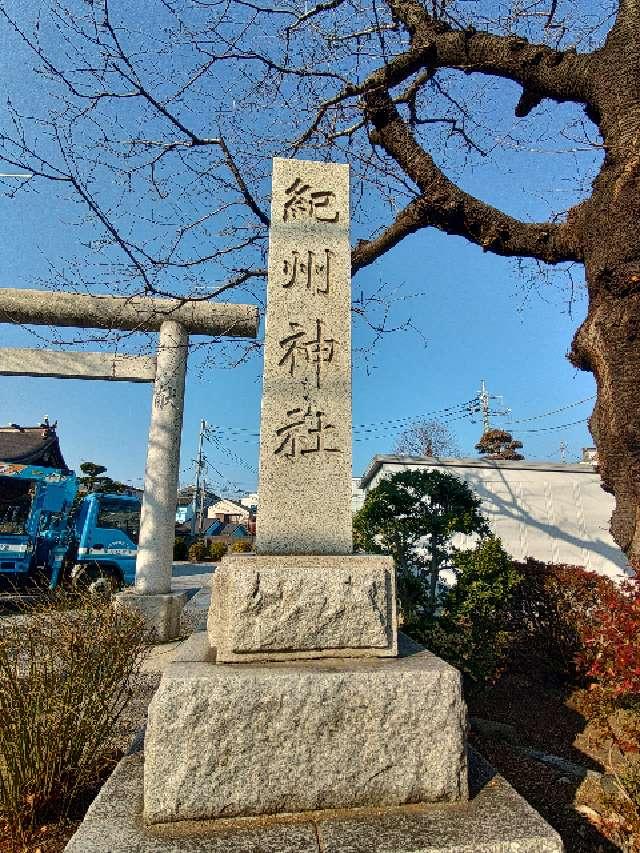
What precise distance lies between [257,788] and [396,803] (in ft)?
1.71

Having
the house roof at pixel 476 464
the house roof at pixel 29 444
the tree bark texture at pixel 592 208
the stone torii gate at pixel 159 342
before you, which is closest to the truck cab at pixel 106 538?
the house roof at pixel 29 444

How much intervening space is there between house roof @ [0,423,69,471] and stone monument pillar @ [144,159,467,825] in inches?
584

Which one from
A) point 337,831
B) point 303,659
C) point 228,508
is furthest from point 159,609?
point 228,508

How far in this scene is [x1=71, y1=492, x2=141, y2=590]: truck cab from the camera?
34.8 feet

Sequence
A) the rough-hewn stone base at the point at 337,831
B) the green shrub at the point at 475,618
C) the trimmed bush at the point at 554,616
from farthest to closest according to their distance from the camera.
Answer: the trimmed bush at the point at 554,616
the green shrub at the point at 475,618
the rough-hewn stone base at the point at 337,831

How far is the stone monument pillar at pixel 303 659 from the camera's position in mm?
1653

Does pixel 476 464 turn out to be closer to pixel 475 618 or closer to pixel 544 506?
pixel 544 506

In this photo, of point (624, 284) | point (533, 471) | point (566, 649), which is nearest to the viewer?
point (624, 284)

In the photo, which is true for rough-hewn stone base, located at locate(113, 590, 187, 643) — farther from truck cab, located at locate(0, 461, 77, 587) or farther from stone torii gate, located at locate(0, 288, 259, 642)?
truck cab, located at locate(0, 461, 77, 587)

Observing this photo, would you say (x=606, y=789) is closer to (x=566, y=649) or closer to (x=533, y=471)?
(x=566, y=649)

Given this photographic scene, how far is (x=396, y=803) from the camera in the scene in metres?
1.73

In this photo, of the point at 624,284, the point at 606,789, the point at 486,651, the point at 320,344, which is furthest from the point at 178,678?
the point at 624,284

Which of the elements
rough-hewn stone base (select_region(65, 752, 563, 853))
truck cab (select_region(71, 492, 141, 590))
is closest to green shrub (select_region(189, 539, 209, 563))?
truck cab (select_region(71, 492, 141, 590))

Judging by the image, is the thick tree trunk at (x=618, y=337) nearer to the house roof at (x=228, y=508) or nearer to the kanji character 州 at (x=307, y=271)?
the kanji character 州 at (x=307, y=271)
